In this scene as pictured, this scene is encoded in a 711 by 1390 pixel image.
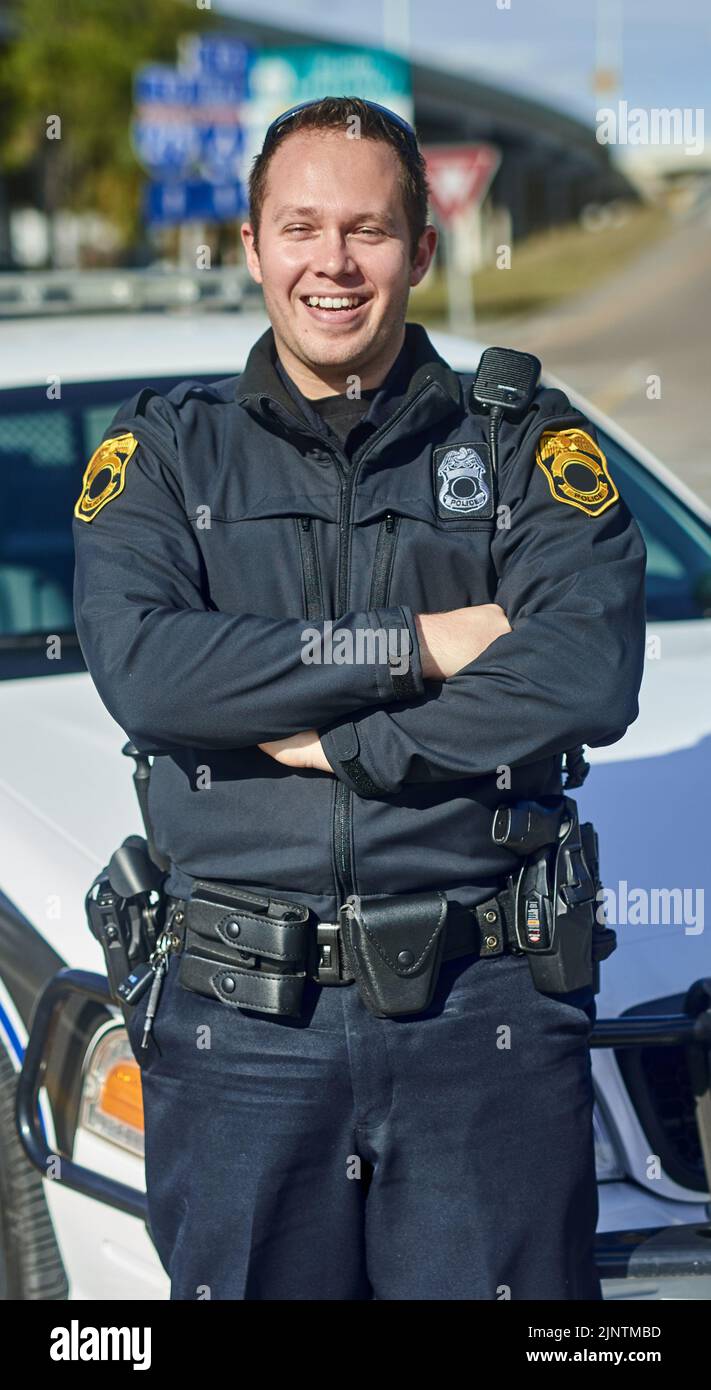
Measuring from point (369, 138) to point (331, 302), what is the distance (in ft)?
0.63

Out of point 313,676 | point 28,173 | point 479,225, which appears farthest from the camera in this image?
point 479,225

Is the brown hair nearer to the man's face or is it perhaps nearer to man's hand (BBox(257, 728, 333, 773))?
the man's face

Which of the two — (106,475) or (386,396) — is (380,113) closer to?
(386,396)

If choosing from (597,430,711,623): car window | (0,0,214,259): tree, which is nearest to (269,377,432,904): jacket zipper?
(597,430,711,623): car window

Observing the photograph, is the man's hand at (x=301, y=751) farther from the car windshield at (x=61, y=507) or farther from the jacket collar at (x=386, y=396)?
the car windshield at (x=61, y=507)

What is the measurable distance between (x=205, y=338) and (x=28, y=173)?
37.9 m

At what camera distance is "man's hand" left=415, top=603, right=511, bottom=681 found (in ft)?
6.49

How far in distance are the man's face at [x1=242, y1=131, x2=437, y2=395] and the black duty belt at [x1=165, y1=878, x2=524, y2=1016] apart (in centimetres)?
64

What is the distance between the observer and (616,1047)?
2.29 meters

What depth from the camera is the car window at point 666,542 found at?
348cm
